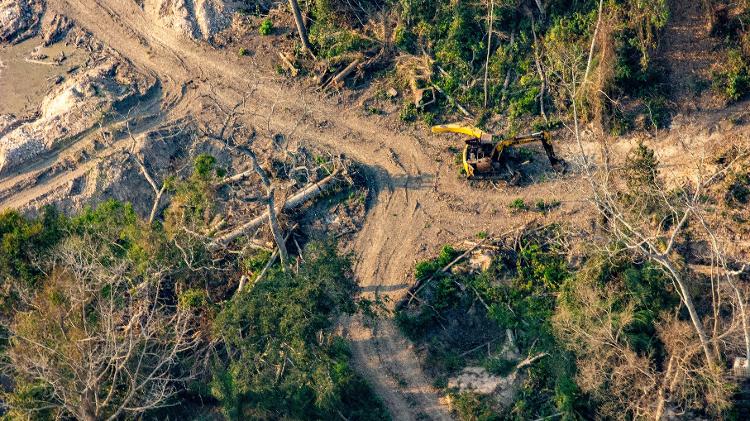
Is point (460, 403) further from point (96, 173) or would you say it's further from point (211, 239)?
point (96, 173)

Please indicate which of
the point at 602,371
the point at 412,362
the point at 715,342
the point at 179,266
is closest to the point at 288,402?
the point at 412,362

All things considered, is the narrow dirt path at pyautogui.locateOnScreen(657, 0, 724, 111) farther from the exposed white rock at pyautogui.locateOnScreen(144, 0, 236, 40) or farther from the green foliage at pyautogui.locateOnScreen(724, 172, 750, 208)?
the exposed white rock at pyautogui.locateOnScreen(144, 0, 236, 40)

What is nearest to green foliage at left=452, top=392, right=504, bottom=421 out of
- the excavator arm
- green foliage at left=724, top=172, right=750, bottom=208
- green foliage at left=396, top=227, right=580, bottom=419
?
green foliage at left=396, top=227, right=580, bottom=419

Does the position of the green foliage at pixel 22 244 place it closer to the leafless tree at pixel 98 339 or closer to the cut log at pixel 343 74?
the leafless tree at pixel 98 339

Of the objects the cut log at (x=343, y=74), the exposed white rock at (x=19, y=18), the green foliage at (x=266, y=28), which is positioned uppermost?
the exposed white rock at (x=19, y=18)

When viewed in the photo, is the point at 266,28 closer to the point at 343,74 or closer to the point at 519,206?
the point at 343,74

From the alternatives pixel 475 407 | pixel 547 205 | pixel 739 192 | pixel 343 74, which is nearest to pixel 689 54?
pixel 739 192

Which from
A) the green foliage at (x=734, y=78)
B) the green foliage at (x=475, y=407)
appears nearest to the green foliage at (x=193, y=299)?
the green foliage at (x=475, y=407)

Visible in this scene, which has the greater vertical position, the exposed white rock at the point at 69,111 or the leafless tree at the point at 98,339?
the exposed white rock at the point at 69,111
